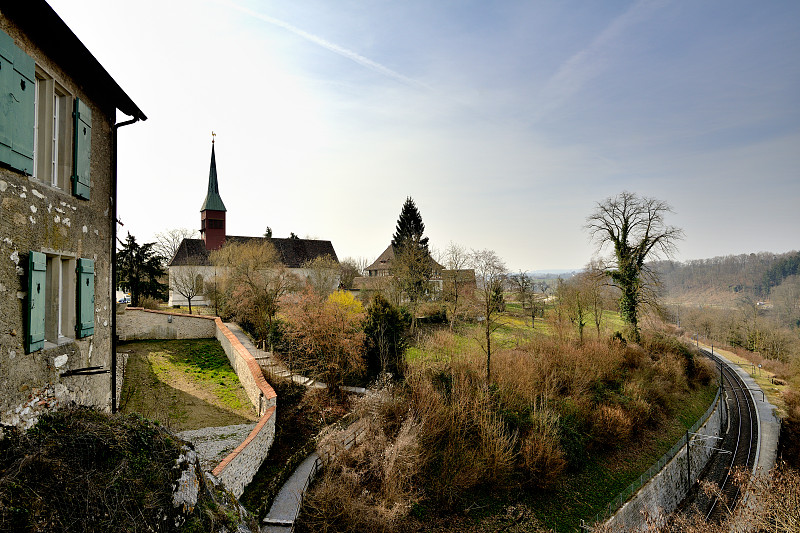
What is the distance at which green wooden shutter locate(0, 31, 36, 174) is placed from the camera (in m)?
3.90

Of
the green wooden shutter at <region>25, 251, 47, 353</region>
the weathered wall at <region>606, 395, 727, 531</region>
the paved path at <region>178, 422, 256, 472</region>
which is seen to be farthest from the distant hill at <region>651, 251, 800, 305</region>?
the green wooden shutter at <region>25, 251, 47, 353</region>

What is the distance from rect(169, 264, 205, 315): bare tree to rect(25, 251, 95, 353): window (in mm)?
25092

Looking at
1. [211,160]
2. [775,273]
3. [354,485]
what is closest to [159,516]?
[354,485]

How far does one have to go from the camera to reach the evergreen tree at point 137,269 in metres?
25.5

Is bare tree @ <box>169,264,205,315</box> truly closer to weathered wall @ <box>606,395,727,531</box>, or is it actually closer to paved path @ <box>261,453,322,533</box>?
paved path @ <box>261,453,322,533</box>

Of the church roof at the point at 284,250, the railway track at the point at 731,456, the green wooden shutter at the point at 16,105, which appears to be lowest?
the railway track at the point at 731,456

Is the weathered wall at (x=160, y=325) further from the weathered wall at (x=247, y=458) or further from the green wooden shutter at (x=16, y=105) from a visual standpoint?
the green wooden shutter at (x=16, y=105)

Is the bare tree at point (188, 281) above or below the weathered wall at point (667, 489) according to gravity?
above

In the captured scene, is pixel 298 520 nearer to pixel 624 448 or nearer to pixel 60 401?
pixel 60 401

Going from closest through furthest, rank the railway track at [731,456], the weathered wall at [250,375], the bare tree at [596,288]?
1. the weathered wall at [250,375]
2. the railway track at [731,456]
3. the bare tree at [596,288]

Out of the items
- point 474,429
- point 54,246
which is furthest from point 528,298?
point 54,246

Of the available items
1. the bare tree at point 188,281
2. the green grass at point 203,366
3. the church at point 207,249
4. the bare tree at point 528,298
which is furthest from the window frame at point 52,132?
the bare tree at point 528,298

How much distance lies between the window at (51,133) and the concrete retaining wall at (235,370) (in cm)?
639

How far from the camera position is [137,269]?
2597cm
